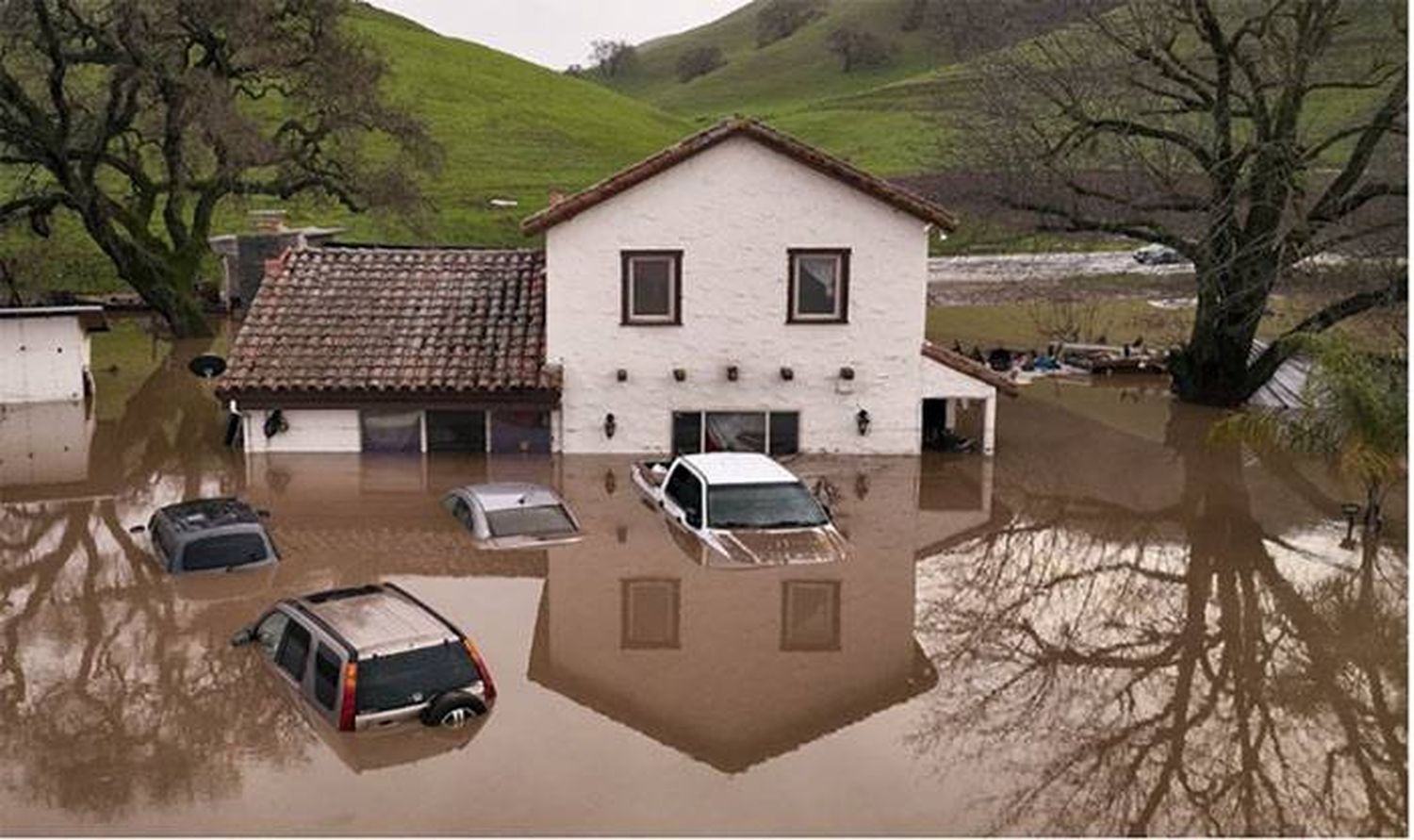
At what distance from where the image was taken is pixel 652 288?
25672 millimetres

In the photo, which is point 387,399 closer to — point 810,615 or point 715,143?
point 715,143

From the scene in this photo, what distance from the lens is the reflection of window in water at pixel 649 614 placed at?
1644 cm

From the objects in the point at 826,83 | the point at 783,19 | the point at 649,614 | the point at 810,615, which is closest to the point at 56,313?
A: the point at 649,614

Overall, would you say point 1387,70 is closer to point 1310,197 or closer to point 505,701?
point 1310,197

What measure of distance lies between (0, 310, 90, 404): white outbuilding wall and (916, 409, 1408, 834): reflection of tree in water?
77.1 feet

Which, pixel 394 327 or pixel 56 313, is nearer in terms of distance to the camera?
pixel 394 327

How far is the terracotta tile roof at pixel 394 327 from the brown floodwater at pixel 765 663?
5.41 feet

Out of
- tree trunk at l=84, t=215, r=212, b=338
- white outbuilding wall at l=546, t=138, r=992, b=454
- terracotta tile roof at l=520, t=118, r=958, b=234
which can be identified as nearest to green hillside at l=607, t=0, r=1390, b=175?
terracotta tile roof at l=520, t=118, r=958, b=234

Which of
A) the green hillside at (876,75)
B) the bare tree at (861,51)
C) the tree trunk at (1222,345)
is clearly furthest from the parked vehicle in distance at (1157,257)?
the bare tree at (861,51)

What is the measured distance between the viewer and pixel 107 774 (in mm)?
12719

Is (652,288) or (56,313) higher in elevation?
(652,288)

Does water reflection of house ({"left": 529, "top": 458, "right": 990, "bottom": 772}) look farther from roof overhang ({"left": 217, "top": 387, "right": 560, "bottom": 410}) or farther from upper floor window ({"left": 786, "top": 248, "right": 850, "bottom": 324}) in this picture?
upper floor window ({"left": 786, "top": 248, "right": 850, "bottom": 324})

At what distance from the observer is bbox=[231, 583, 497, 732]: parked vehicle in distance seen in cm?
1329

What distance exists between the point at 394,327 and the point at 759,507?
34.8 ft
